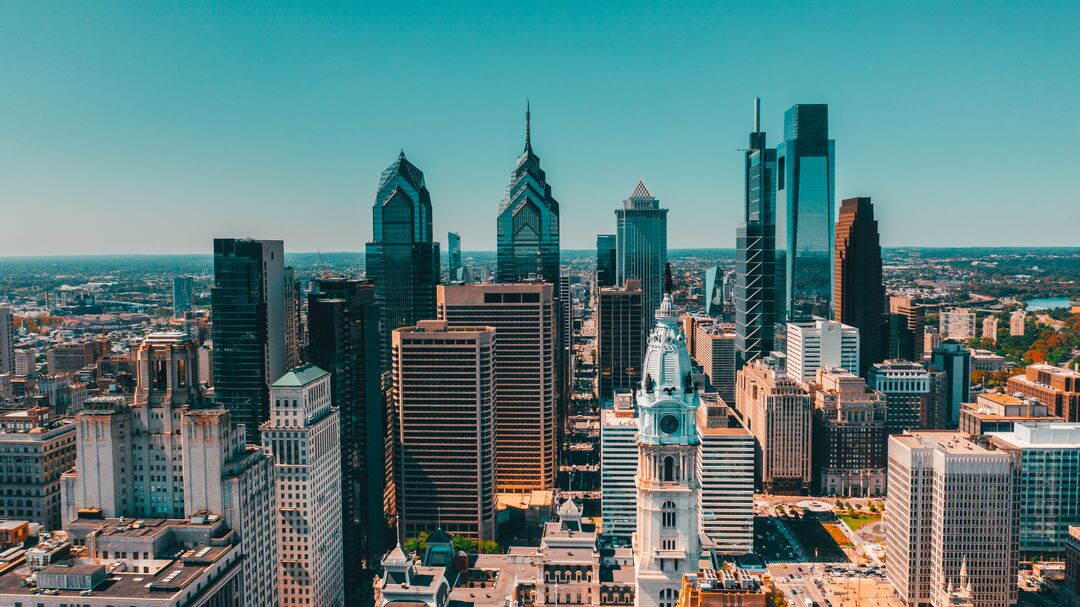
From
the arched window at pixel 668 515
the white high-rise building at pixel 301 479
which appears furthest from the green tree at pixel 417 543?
the arched window at pixel 668 515

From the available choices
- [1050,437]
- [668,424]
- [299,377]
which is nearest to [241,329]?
[299,377]

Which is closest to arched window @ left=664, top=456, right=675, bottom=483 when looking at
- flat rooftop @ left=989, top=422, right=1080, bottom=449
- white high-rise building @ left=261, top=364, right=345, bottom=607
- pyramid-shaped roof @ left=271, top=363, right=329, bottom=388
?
white high-rise building @ left=261, top=364, right=345, bottom=607

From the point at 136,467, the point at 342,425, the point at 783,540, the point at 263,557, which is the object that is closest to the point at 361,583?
the point at 342,425

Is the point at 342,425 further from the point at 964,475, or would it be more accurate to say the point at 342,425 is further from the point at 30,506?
the point at 964,475

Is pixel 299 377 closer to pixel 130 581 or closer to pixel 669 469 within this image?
pixel 130 581

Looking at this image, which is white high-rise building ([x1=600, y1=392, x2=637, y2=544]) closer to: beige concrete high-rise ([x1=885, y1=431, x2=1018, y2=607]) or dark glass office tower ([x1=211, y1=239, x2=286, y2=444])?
beige concrete high-rise ([x1=885, y1=431, x2=1018, y2=607])

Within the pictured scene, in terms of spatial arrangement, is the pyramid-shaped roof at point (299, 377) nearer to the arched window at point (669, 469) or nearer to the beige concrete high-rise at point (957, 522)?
the arched window at point (669, 469)

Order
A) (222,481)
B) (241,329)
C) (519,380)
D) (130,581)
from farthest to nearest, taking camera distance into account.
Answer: (519,380) → (241,329) → (222,481) → (130,581)
